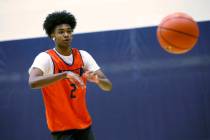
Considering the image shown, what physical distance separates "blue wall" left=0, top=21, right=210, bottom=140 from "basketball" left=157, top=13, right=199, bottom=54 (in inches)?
68.5

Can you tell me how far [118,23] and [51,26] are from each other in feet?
6.66

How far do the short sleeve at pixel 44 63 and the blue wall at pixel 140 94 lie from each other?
226cm

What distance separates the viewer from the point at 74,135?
3.27 m

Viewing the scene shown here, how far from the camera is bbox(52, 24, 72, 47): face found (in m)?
3.40

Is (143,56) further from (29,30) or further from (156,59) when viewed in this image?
(29,30)

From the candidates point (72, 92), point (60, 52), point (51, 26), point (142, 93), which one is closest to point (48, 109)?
point (72, 92)

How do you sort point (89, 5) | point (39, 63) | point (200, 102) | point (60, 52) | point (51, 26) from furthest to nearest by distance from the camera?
point (89, 5) → point (200, 102) → point (51, 26) → point (60, 52) → point (39, 63)

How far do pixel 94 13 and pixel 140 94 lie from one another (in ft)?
4.54

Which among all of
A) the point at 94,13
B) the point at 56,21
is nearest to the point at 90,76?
the point at 56,21

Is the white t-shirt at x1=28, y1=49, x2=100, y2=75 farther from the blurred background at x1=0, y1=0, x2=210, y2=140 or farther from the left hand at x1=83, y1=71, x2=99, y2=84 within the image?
the blurred background at x1=0, y1=0, x2=210, y2=140

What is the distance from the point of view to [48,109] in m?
3.27

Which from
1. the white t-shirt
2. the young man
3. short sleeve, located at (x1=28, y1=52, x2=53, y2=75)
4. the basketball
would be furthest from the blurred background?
short sleeve, located at (x1=28, y1=52, x2=53, y2=75)

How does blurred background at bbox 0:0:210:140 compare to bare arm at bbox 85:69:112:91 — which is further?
blurred background at bbox 0:0:210:140

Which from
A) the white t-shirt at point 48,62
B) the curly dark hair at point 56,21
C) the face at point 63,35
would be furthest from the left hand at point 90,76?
the curly dark hair at point 56,21
